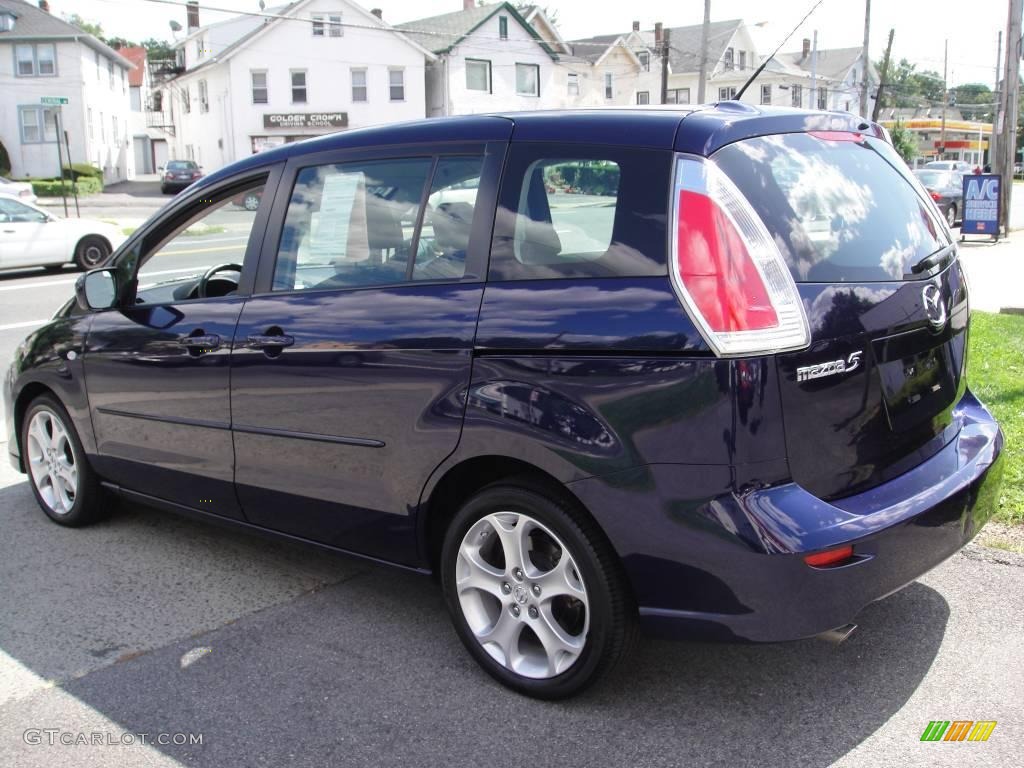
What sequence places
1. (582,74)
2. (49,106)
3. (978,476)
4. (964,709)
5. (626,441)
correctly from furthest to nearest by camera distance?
(582,74), (49,106), (978,476), (964,709), (626,441)

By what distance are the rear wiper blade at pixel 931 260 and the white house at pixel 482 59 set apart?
51151 millimetres

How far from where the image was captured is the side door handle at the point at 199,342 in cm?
415

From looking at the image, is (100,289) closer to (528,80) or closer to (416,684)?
(416,684)

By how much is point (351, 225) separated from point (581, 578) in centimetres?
165

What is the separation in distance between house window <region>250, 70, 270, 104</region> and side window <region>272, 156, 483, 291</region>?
51.2m

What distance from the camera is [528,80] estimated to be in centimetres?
5706

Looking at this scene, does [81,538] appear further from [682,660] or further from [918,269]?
[918,269]

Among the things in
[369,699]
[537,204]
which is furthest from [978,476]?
[369,699]

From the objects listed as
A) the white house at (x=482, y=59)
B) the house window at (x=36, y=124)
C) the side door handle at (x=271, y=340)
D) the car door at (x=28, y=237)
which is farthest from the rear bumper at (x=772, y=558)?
the house window at (x=36, y=124)

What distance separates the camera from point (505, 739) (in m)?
3.14

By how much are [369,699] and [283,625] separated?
2.44 feet

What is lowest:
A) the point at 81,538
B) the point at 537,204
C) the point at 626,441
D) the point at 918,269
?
the point at 81,538

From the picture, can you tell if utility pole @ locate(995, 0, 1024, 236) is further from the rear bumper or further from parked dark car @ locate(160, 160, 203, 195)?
parked dark car @ locate(160, 160, 203, 195)

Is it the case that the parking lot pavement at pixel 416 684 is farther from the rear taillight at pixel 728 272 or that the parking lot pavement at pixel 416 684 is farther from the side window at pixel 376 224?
the side window at pixel 376 224
